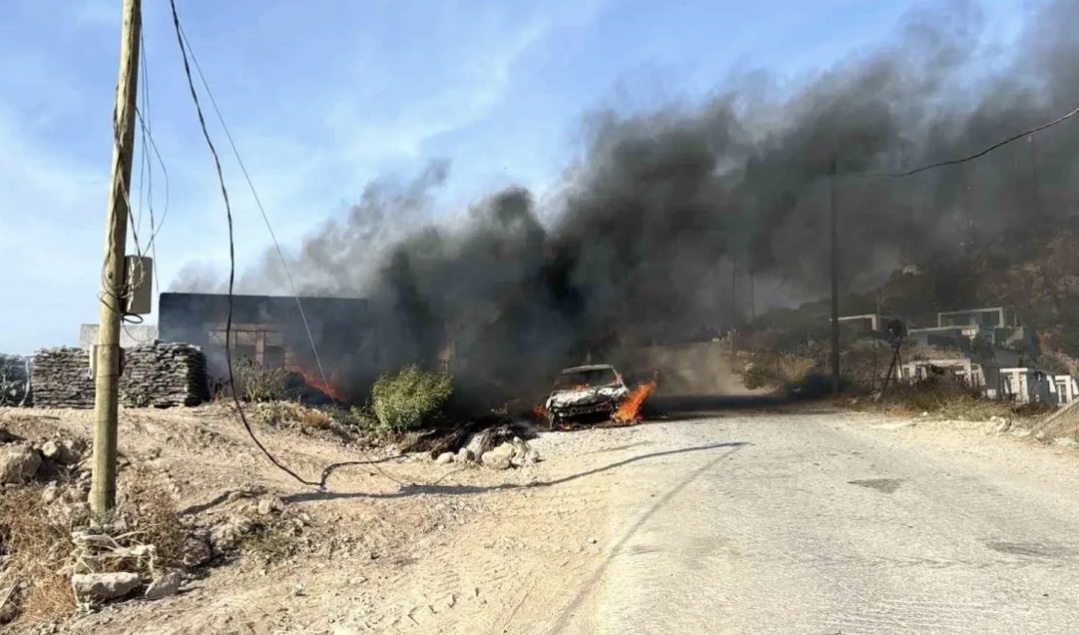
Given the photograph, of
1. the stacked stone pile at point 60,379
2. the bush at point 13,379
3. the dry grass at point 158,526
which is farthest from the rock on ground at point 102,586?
the stacked stone pile at point 60,379

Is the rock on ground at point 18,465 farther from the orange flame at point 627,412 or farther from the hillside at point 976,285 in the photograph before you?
the hillside at point 976,285

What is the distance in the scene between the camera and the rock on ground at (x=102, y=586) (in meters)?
5.75

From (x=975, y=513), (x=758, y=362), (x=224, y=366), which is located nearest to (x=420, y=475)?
(x=975, y=513)

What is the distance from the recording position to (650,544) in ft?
22.3

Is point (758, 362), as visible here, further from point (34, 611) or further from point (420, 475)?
point (34, 611)

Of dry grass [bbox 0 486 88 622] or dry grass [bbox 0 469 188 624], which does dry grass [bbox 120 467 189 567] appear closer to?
dry grass [bbox 0 469 188 624]

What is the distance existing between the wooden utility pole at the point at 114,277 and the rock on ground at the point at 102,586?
1.02 m

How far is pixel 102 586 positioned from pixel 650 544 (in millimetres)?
4158

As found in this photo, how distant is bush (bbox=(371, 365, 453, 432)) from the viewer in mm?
17406

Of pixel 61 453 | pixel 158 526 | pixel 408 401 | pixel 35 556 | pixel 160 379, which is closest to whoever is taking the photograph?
pixel 35 556

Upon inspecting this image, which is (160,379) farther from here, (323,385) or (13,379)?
(323,385)

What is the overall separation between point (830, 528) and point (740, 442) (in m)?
6.69

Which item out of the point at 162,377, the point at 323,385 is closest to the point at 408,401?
the point at 162,377

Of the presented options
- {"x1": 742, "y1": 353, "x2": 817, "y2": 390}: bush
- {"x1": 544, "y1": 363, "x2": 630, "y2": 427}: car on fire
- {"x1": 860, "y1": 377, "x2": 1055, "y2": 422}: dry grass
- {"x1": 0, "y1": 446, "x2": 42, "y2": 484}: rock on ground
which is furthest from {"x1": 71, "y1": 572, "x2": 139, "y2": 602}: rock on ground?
{"x1": 742, "y1": 353, "x2": 817, "y2": 390}: bush
